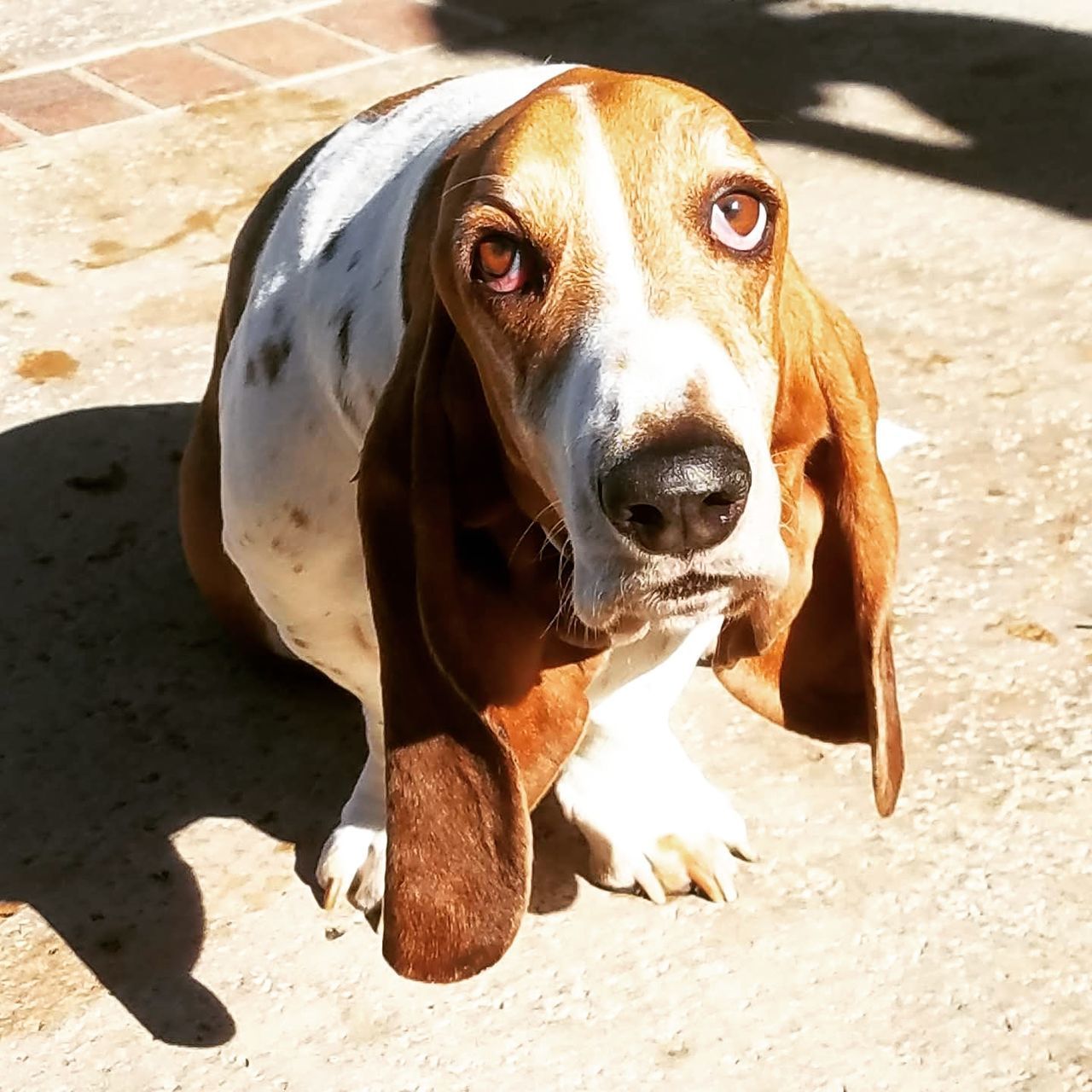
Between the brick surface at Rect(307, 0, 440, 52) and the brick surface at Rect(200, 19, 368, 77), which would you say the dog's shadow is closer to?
the brick surface at Rect(200, 19, 368, 77)

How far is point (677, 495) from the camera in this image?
65.7 inches

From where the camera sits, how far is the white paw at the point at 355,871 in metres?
2.67

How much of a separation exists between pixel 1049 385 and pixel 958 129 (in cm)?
143

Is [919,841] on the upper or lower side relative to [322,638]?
lower

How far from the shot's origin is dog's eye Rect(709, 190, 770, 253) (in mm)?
1905

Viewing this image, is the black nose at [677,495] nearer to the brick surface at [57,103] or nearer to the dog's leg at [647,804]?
the dog's leg at [647,804]

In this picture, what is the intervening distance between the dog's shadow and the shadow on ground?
2359 mm

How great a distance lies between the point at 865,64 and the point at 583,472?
3977 millimetres

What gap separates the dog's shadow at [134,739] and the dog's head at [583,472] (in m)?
0.50

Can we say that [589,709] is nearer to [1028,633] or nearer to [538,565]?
[538,565]

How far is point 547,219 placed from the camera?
73.9 inches

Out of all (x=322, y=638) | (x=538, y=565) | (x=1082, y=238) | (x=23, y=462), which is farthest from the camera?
(x=1082, y=238)

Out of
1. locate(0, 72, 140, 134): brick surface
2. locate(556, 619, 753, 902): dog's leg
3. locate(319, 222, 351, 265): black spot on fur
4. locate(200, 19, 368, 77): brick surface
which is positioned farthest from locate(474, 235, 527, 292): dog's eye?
locate(200, 19, 368, 77): brick surface

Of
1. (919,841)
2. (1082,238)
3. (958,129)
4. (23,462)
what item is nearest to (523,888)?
(919,841)
